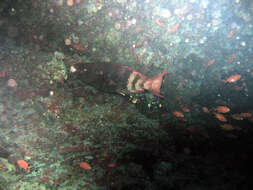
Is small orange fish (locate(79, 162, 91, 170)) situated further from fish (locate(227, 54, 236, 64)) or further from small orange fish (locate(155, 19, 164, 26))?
fish (locate(227, 54, 236, 64))

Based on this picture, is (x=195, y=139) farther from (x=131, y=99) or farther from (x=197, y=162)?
(x=131, y=99)

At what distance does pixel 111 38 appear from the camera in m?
4.96

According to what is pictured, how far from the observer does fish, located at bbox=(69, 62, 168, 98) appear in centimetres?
416

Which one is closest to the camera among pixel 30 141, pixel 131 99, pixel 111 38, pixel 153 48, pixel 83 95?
pixel 30 141

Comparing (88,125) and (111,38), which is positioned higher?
(111,38)

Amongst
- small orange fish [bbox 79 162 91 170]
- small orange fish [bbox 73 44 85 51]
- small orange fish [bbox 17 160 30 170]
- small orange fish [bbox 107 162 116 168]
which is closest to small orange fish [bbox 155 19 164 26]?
small orange fish [bbox 73 44 85 51]

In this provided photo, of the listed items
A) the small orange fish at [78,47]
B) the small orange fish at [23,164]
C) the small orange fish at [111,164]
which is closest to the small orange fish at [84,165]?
the small orange fish at [111,164]

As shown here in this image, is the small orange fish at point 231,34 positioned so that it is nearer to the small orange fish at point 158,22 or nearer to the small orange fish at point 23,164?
the small orange fish at point 158,22

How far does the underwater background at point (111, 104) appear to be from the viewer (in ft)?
12.3

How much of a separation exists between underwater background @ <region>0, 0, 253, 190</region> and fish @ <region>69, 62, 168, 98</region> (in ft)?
0.09

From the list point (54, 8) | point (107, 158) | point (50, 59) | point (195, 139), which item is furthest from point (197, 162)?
point (54, 8)

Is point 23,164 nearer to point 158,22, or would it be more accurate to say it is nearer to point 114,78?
point 114,78

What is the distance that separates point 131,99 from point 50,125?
2.34 metres

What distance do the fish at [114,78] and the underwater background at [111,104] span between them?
0.03 metres
